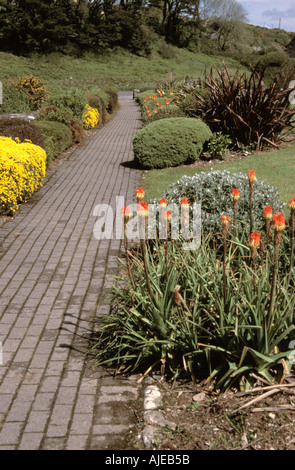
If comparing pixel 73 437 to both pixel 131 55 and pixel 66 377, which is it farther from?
pixel 131 55

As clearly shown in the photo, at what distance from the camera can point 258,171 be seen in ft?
31.4

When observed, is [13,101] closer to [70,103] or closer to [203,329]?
[70,103]

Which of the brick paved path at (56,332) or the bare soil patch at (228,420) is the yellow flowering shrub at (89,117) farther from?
the bare soil patch at (228,420)

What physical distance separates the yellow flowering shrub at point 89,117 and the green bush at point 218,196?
12.8m

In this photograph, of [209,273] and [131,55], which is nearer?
[209,273]

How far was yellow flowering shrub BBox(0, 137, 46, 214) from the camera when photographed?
7672mm

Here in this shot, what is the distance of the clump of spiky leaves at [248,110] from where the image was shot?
456 inches

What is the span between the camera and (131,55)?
61.8m

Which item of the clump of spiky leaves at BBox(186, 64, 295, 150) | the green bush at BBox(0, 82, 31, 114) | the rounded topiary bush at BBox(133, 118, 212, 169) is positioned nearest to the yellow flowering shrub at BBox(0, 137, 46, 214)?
the rounded topiary bush at BBox(133, 118, 212, 169)

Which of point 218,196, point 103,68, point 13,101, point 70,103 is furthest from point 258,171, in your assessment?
point 103,68

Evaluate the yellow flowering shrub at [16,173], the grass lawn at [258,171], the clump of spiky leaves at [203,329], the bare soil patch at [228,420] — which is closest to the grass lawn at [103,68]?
the grass lawn at [258,171]

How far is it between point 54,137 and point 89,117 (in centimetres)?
648
